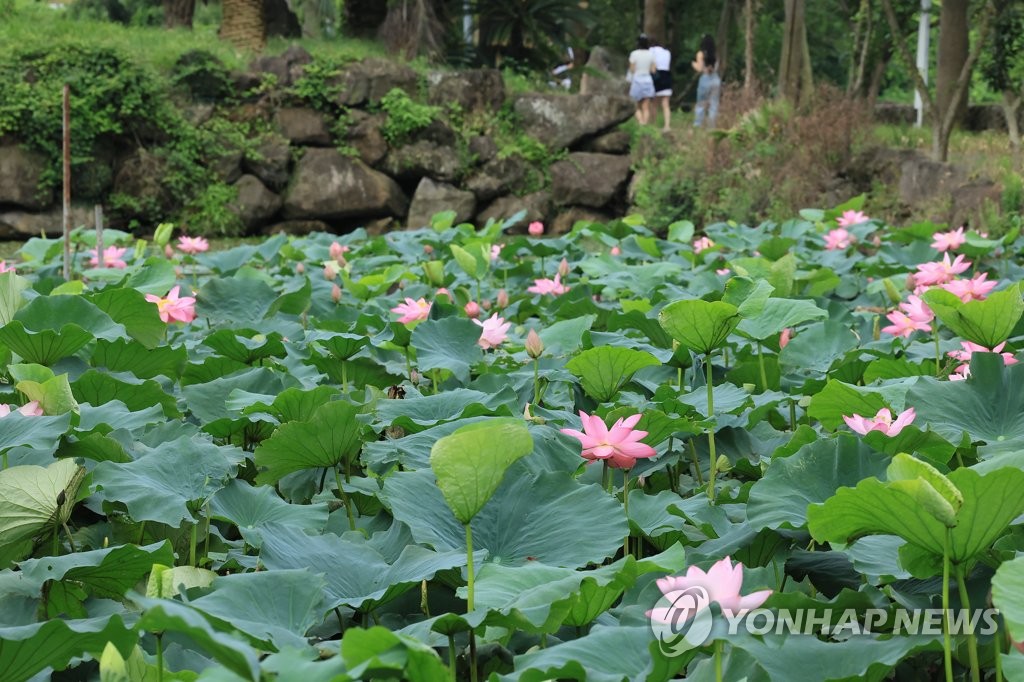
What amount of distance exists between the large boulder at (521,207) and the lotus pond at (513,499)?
392 inches

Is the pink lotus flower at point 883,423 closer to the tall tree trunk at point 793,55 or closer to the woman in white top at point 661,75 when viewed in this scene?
the tall tree trunk at point 793,55

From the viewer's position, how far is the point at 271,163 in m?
12.2

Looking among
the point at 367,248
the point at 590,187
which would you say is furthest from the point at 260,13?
the point at 367,248

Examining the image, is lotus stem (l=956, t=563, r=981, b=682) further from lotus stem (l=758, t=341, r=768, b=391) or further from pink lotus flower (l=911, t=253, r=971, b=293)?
pink lotus flower (l=911, t=253, r=971, b=293)

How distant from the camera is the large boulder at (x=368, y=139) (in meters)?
12.5

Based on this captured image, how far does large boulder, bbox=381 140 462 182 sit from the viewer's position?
12.5 m

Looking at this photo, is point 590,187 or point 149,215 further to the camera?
point 590,187

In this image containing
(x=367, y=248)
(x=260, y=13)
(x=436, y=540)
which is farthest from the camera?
(x=260, y=13)

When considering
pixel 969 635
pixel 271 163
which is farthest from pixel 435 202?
pixel 969 635

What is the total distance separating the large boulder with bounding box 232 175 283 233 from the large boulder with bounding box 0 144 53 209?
1.96 m

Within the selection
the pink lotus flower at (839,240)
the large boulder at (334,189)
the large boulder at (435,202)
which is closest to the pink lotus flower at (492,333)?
the pink lotus flower at (839,240)

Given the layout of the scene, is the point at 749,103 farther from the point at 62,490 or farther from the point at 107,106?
the point at 62,490

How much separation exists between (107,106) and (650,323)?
10.6 meters

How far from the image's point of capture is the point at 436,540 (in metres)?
1.30
